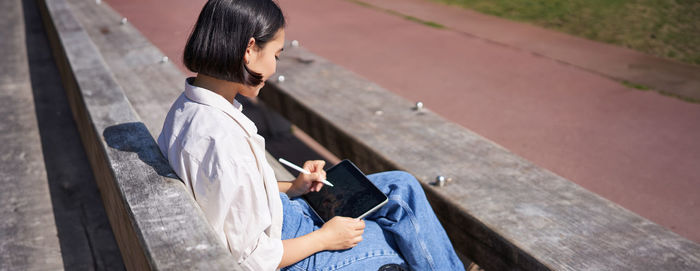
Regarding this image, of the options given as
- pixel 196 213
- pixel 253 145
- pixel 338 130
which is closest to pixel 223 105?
pixel 253 145

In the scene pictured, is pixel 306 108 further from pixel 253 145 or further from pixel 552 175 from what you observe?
pixel 253 145

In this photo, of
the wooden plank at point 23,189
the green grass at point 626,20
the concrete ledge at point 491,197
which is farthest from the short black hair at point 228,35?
the green grass at point 626,20

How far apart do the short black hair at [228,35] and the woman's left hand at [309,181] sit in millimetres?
622

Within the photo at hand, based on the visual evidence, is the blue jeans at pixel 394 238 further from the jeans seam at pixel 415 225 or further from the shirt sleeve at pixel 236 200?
the shirt sleeve at pixel 236 200

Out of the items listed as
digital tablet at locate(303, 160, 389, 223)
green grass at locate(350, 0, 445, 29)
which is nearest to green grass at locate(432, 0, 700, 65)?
green grass at locate(350, 0, 445, 29)

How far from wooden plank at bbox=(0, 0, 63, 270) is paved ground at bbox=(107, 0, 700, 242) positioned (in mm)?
2748

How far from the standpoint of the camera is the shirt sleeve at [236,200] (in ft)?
5.73

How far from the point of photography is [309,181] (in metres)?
2.47

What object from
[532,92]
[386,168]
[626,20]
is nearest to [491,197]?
[386,168]

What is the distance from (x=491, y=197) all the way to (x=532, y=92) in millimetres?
3997

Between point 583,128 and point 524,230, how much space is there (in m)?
3.34

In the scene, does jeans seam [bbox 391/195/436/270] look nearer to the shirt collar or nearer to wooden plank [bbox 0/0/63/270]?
the shirt collar

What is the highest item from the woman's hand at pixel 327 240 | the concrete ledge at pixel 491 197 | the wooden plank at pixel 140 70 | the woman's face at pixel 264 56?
the woman's face at pixel 264 56

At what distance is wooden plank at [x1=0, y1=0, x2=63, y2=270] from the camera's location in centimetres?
284
